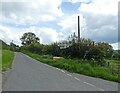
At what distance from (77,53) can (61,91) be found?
28.3 meters

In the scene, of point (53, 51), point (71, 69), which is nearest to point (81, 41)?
point (71, 69)

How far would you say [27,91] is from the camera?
444 inches

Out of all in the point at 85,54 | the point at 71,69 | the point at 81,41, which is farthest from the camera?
the point at 81,41

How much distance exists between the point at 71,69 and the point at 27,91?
13.1 m

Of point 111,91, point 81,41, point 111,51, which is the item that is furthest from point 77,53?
point 111,91

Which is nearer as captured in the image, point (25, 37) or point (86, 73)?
point (86, 73)

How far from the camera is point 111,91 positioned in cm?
1193

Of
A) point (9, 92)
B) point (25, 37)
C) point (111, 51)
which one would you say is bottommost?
point (9, 92)

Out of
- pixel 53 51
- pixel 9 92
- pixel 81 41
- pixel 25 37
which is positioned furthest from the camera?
pixel 25 37

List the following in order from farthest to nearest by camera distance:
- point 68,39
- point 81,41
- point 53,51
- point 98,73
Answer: point 53,51
point 68,39
point 81,41
point 98,73

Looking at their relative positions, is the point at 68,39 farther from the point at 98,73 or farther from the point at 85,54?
the point at 98,73

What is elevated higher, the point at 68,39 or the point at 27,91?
the point at 68,39

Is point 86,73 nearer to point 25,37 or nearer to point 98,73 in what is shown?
point 98,73

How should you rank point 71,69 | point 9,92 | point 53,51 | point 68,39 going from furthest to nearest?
point 53,51 < point 68,39 < point 71,69 < point 9,92
